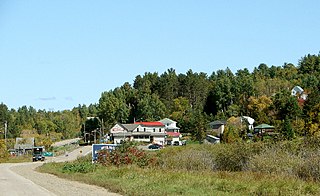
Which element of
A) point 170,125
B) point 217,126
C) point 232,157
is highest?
point 170,125

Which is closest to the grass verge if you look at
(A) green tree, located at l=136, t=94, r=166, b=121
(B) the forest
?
(B) the forest

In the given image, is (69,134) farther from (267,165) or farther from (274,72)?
(267,165)

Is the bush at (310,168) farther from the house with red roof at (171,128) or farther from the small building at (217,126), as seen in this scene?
the house with red roof at (171,128)

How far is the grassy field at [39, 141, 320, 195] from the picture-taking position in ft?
68.8

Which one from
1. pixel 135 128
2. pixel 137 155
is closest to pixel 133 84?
pixel 135 128

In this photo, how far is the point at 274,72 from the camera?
16488 centimetres

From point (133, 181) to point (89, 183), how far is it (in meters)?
3.71

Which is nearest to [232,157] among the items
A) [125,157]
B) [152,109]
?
[125,157]

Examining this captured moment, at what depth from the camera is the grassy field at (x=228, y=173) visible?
68.8 feet

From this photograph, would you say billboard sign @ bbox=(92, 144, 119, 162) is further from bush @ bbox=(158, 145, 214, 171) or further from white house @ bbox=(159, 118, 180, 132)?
white house @ bbox=(159, 118, 180, 132)

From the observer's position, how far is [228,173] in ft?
93.8

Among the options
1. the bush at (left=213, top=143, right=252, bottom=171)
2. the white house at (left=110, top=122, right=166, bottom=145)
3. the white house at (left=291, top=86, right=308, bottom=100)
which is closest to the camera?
the bush at (left=213, top=143, right=252, bottom=171)

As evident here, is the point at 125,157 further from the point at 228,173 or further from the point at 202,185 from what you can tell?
the point at 202,185

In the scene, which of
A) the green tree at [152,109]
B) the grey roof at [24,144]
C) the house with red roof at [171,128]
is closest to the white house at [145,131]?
the house with red roof at [171,128]
